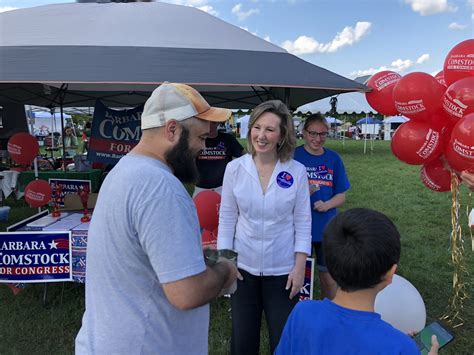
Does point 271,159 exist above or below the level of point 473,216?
above

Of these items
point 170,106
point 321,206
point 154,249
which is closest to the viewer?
point 154,249

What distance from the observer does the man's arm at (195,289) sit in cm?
108

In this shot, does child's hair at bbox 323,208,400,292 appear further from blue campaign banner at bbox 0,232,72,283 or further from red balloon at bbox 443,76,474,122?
blue campaign banner at bbox 0,232,72,283

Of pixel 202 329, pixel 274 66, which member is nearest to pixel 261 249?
pixel 202 329

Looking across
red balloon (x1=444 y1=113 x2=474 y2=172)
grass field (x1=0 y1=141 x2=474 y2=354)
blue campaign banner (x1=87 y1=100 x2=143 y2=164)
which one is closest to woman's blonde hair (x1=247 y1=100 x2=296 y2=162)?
red balloon (x1=444 y1=113 x2=474 y2=172)

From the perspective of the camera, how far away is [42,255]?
337 cm

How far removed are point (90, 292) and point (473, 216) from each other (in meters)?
4.16

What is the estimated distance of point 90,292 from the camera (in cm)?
123

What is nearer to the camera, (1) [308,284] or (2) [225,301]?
(1) [308,284]

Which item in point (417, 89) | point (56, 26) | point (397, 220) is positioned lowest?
point (397, 220)

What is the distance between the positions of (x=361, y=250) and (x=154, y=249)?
0.57 m

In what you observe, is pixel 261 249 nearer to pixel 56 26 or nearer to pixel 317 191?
pixel 317 191

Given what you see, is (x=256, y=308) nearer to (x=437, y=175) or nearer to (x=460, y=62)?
(x=437, y=175)

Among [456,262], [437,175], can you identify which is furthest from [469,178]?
[456,262]
